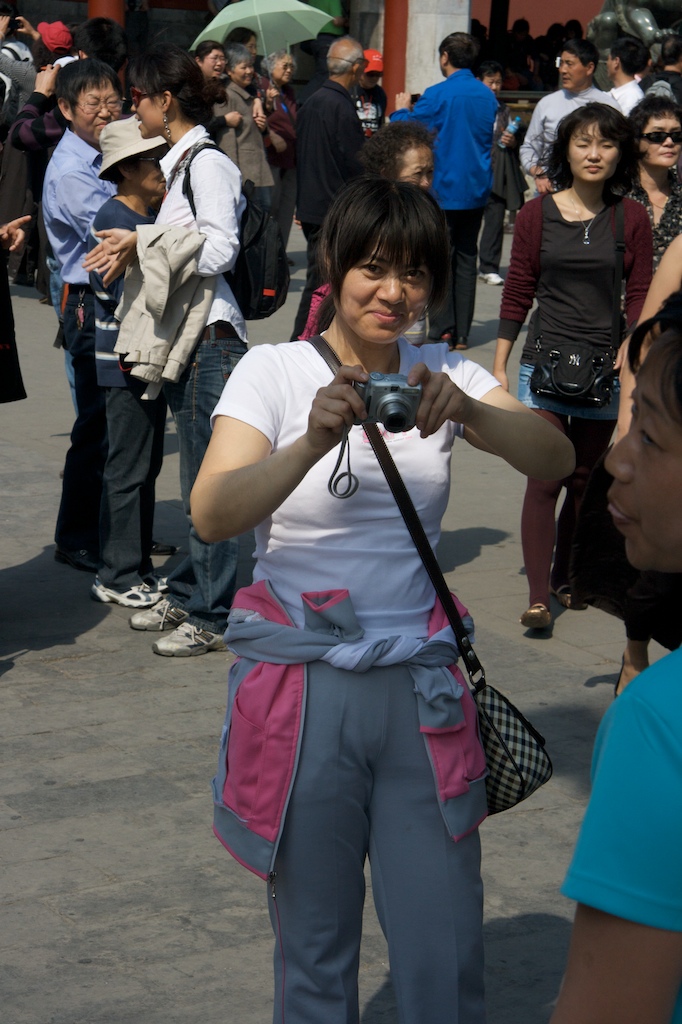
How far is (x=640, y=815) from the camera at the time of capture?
3.83ft

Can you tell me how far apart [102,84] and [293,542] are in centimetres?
439

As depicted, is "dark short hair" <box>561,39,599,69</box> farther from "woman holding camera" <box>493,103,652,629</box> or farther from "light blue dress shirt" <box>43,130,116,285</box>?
"light blue dress shirt" <box>43,130,116,285</box>

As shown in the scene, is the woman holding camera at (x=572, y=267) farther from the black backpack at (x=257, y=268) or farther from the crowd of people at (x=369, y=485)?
the black backpack at (x=257, y=268)

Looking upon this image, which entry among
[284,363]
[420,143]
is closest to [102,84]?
[420,143]

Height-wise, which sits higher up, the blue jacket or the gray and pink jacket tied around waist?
the gray and pink jacket tied around waist

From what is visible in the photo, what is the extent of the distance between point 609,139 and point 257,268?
4.88 feet

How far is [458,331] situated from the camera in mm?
10789

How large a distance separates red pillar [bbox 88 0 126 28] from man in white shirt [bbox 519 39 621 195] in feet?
34.0

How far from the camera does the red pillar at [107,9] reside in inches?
768

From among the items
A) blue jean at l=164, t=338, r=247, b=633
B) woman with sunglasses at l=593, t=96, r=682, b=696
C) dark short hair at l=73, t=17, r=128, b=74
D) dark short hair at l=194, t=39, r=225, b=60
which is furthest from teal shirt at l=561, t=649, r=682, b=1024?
dark short hair at l=194, t=39, r=225, b=60

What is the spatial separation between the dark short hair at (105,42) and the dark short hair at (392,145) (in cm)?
314

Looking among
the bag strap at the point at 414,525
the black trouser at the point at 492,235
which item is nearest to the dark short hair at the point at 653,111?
the bag strap at the point at 414,525

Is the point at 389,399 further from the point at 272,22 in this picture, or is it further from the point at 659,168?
the point at 272,22

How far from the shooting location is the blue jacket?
10320 mm
